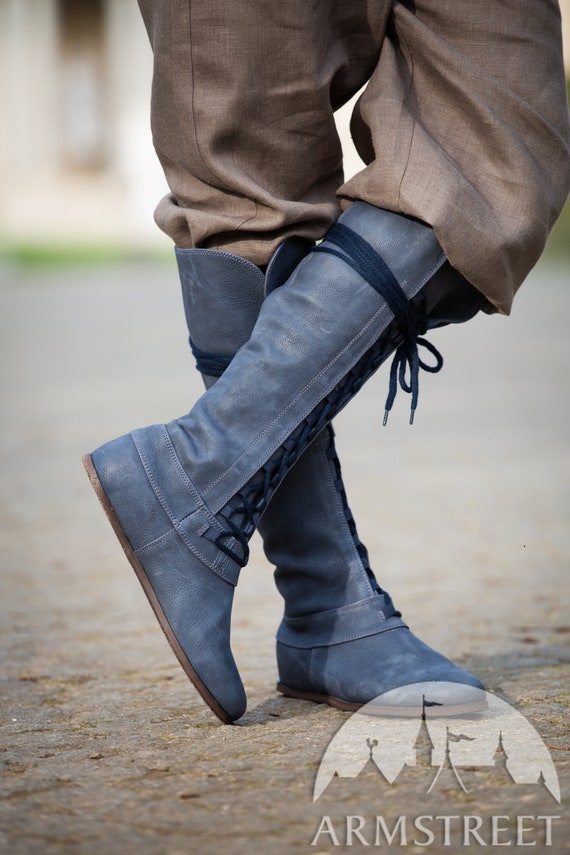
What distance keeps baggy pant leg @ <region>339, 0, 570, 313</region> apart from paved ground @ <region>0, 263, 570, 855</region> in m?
0.57

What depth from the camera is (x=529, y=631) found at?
1955 millimetres

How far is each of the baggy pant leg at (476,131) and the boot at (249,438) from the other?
0.04 meters

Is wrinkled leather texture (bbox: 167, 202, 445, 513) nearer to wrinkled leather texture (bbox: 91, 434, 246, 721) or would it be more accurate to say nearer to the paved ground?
wrinkled leather texture (bbox: 91, 434, 246, 721)

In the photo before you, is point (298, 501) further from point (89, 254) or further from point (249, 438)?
point (89, 254)

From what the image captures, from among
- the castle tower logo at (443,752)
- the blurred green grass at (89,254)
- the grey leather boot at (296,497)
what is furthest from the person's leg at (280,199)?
the blurred green grass at (89,254)

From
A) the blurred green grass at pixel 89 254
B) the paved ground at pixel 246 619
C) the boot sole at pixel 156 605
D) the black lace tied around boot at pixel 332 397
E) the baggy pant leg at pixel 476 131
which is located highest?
the baggy pant leg at pixel 476 131

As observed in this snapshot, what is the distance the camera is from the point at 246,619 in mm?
2104

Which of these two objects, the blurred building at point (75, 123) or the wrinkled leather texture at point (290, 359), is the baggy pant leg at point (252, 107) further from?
the blurred building at point (75, 123)

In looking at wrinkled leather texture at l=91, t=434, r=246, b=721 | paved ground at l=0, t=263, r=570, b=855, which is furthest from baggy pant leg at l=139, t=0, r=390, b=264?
paved ground at l=0, t=263, r=570, b=855

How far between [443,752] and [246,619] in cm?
91

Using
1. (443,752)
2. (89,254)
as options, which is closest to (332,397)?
(443,752)

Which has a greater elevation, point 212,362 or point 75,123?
point 75,123

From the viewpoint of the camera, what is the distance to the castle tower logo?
114cm

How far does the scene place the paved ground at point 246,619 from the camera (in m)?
1.08
